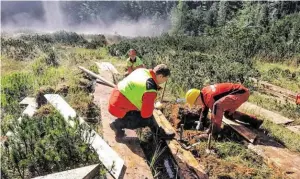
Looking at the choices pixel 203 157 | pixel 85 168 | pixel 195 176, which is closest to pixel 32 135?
pixel 85 168

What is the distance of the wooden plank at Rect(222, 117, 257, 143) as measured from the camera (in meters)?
5.94

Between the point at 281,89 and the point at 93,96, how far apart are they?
5660 mm

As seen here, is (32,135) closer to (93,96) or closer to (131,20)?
(93,96)

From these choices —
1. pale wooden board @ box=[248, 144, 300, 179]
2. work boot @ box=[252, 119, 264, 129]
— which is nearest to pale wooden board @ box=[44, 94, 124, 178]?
pale wooden board @ box=[248, 144, 300, 179]

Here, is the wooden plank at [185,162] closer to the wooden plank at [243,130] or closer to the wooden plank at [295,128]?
the wooden plank at [243,130]

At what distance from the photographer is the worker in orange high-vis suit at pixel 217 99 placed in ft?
19.7

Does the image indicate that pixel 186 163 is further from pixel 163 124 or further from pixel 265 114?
pixel 265 114

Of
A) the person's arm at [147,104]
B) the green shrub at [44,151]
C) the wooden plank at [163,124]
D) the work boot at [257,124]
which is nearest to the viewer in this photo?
the green shrub at [44,151]

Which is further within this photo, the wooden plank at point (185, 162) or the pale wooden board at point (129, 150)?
the wooden plank at point (185, 162)

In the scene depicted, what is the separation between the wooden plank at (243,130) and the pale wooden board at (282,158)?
0.17 meters

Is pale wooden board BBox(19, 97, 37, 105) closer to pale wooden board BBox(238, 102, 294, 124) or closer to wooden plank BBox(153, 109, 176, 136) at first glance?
wooden plank BBox(153, 109, 176, 136)

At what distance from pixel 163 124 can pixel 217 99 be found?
1051mm

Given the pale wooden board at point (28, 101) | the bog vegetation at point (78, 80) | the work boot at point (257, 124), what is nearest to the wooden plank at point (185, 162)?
the bog vegetation at point (78, 80)

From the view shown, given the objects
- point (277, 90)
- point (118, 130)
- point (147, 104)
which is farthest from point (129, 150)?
point (277, 90)
